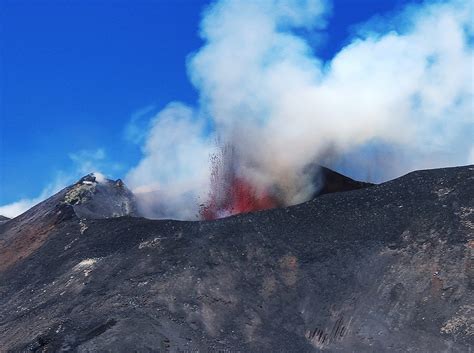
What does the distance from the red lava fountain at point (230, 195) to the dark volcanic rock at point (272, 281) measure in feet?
28.6

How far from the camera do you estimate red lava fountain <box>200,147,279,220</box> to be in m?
31.2

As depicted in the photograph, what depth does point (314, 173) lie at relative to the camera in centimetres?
3169

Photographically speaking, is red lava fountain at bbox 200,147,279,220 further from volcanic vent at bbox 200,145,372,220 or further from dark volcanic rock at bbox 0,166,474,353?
dark volcanic rock at bbox 0,166,474,353

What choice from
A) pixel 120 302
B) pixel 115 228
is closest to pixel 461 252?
pixel 120 302

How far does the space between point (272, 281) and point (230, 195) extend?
1358cm

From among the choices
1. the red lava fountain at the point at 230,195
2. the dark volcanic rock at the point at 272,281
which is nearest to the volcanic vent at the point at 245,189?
the red lava fountain at the point at 230,195

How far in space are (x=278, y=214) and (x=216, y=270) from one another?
3.64m

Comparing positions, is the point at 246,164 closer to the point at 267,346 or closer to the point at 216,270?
the point at 216,270

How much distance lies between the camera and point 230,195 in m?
32.3

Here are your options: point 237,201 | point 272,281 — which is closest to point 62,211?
point 237,201

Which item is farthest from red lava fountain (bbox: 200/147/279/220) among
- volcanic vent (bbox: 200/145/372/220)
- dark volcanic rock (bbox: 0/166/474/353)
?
dark volcanic rock (bbox: 0/166/474/353)

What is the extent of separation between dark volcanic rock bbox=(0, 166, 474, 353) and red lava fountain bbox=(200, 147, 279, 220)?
343 inches

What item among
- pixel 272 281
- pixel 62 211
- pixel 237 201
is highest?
pixel 237 201

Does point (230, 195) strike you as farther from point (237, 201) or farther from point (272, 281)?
point (272, 281)
